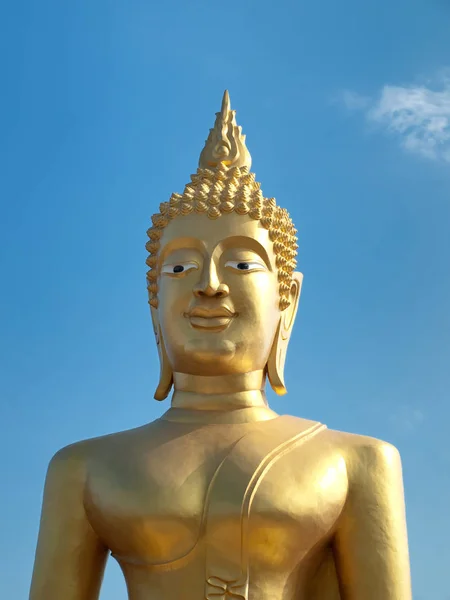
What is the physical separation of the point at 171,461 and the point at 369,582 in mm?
1447

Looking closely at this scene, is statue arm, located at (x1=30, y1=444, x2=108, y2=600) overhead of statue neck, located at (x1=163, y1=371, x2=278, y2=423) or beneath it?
beneath

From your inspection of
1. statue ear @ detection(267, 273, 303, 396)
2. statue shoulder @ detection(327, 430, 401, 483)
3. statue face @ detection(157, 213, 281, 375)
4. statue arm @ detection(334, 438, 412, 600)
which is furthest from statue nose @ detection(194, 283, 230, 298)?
statue arm @ detection(334, 438, 412, 600)

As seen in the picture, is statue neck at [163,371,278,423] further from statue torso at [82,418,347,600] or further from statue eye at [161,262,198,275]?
statue eye at [161,262,198,275]

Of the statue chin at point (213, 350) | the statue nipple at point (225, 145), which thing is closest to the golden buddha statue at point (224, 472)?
the statue chin at point (213, 350)

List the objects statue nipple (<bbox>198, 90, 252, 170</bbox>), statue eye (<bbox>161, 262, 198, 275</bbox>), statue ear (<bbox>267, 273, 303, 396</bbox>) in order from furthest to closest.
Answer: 1. statue nipple (<bbox>198, 90, 252, 170</bbox>)
2. statue ear (<bbox>267, 273, 303, 396</bbox>)
3. statue eye (<bbox>161, 262, 198, 275</bbox>)

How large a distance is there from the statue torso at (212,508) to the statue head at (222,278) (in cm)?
56

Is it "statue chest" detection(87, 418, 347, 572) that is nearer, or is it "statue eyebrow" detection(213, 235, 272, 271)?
"statue chest" detection(87, 418, 347, 572)

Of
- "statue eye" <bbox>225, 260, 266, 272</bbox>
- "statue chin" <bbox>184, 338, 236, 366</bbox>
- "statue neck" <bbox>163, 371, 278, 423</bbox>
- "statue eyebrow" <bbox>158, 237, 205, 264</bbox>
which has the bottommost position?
"statue neck" <bbox>163, 371, 278, 423</bbox>

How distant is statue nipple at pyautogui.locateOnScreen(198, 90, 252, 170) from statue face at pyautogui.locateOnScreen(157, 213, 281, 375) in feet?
2.29

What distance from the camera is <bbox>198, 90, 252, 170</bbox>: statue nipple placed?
7469 mm

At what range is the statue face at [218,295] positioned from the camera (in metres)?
6.67

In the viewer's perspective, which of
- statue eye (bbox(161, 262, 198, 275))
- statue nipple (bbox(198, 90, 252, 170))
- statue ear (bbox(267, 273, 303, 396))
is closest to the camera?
statue eye (bbox(161, 262, 198, 275))

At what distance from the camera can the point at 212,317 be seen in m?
6.67

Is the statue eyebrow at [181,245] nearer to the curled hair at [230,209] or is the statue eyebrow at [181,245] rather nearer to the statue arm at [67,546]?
the curled hair at [230,209]
